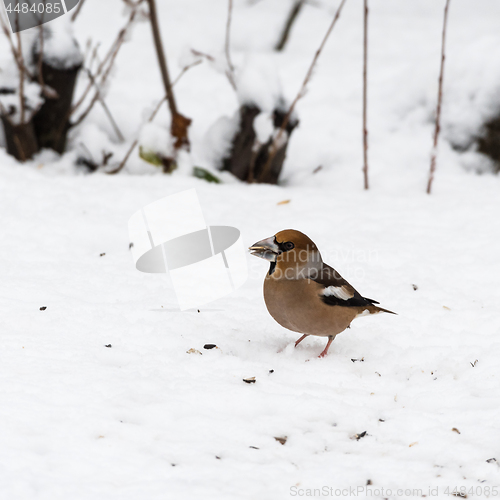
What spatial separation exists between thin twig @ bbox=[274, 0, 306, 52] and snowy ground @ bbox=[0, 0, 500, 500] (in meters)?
2.09

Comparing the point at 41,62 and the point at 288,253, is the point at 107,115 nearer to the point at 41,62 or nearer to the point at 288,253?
the point at 41,62

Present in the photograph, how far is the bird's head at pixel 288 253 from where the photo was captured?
8.75 feet

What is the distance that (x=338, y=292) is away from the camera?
2725 mm

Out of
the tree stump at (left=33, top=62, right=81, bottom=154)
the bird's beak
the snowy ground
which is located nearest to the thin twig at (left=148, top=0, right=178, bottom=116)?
the snowy ground

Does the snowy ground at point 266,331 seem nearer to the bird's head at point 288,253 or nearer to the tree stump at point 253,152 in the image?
the tree stump at point 253,152

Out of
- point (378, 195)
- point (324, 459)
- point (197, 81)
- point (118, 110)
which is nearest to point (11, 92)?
point (118, 110)

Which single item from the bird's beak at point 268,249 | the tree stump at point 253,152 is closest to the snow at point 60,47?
the tree stump at point 253,152

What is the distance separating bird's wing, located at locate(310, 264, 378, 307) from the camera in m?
2.67

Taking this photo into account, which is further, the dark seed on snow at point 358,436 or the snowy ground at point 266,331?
the dark seed on snow at point 358,436

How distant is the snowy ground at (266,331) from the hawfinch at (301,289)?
23 cm

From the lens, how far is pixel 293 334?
315 centimetres

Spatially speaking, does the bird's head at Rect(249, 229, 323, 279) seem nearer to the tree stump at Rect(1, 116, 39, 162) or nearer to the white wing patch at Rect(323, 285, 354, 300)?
the white wing patch at Rect(323, 285, 354, 300)

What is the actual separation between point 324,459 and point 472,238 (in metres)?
2.66

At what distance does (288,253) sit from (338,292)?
306 mm
